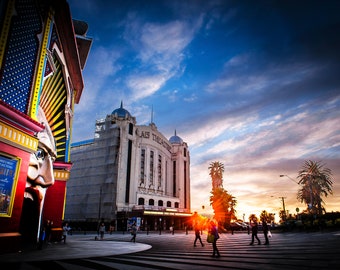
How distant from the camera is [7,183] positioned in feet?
31.8

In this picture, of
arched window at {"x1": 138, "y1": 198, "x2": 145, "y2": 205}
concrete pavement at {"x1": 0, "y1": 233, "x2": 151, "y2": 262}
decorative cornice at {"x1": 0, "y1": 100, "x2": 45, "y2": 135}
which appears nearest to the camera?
concrete pavement at {"x1": 0, "y1": 233, "x2": 151, "y2": 262}

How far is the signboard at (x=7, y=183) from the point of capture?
31.0ft

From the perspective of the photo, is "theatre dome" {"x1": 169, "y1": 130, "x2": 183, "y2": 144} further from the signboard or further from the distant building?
the signboard

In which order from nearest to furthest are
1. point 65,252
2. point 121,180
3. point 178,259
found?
point 178,259 → point 65,252 → point 121,180

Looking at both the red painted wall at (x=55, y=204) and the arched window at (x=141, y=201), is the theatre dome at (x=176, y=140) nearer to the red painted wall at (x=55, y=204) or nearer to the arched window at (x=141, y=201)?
the arched window at (x=141, y=201)

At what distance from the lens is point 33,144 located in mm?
11070

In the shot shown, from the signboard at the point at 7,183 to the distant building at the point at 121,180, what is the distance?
127 feet

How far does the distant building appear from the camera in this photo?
4954 cm

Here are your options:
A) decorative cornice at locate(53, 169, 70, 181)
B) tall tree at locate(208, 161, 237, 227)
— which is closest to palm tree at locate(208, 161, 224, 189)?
tall tree at locate(208, 161, 237, 227)

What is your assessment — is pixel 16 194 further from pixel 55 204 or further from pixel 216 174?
pixel 216 174

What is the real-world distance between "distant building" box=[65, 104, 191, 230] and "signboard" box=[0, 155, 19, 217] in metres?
38.6

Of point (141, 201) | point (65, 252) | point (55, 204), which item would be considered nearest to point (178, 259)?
point (65, 252)

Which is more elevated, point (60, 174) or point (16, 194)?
point (60, 174)

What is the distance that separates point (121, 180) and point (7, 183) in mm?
42234
